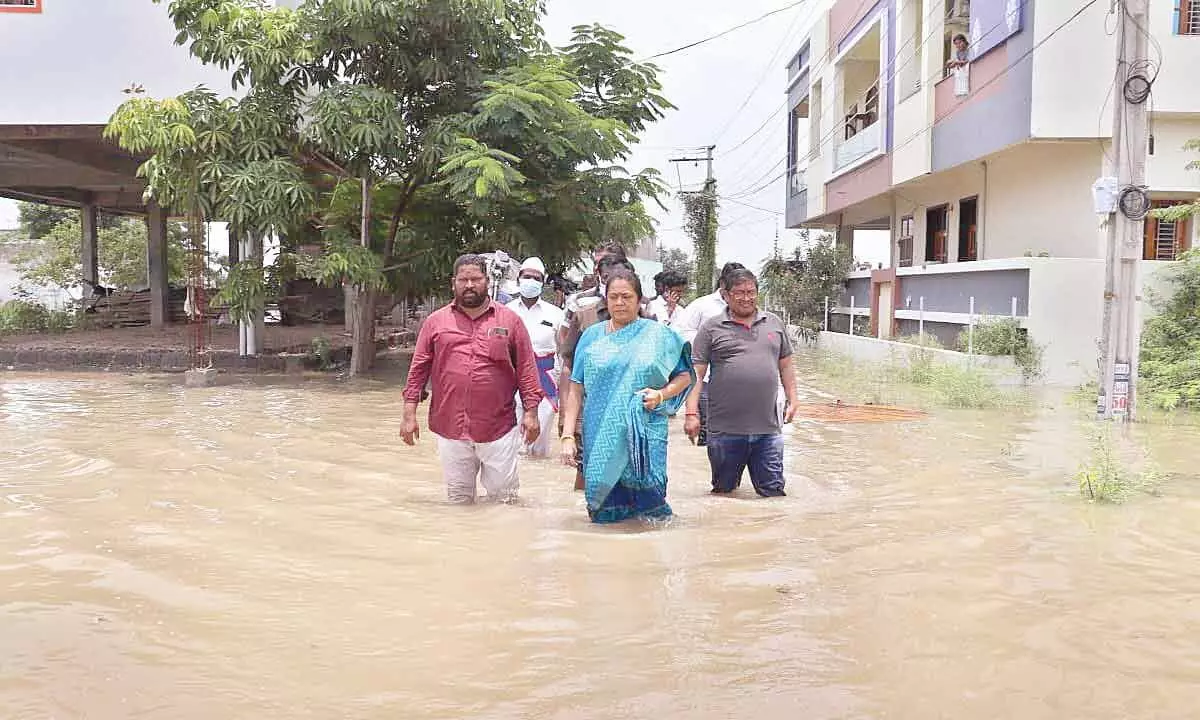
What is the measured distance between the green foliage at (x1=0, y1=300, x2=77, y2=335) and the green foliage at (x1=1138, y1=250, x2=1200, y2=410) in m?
19.6

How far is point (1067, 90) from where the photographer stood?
581 inches

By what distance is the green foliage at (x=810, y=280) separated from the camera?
25250 mm

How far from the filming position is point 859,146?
24.5 metres

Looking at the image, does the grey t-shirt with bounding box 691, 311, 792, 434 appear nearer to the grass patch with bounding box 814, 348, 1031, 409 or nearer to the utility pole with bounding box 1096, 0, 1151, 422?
the utility pole with bounding box 1096, 0, 1151, 422

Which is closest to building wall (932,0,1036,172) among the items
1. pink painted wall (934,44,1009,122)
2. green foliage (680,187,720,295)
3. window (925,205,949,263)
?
pink painted wall (934,44,1009,122)

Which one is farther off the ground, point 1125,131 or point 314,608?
point 1125,131

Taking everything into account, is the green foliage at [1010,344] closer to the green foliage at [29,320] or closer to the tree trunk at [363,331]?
the tree trunk at [363,331]

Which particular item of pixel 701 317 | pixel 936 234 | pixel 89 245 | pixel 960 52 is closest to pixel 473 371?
pixel 701 317

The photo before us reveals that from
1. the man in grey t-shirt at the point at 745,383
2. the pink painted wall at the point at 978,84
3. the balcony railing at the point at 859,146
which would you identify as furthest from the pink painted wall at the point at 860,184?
the man in grey t-shirt at the point at 745,383

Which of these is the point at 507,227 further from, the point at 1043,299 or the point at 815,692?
the point at 815,692

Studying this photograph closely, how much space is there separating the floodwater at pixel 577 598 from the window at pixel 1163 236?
9134 mm

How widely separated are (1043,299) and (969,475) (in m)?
7.64

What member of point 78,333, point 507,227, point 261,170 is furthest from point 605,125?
point 78,333

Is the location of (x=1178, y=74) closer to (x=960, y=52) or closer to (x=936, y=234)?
(x=960, y=52)
